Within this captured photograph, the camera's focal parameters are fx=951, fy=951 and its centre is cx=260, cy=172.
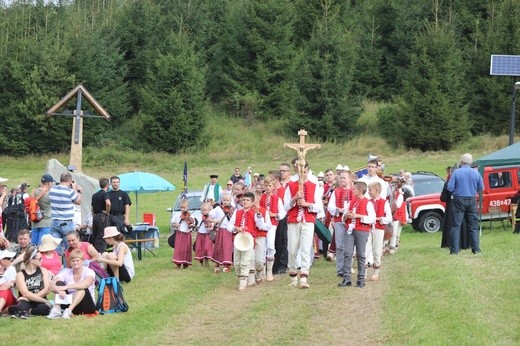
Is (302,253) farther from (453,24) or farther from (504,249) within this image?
(453,24)

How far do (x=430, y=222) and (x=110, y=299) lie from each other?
1523 cm

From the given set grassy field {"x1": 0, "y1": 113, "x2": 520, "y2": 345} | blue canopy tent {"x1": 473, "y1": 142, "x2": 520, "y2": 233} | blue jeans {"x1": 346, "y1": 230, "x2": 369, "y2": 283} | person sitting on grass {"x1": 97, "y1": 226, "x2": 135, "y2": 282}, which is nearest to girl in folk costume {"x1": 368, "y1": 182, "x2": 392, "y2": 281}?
grassy field {"x1": 0, "y1": 113, "x2": 520, "y2": 345}

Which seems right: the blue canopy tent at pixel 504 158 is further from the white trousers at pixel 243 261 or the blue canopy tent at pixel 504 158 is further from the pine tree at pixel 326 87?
the pine tree at pixel 326 87

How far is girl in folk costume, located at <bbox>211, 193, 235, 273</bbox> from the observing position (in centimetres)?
1780

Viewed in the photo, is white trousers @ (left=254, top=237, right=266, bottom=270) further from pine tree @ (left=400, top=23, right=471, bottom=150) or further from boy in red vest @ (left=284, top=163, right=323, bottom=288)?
pine tree @ (left=400, top=23, right=471, bottom=150)

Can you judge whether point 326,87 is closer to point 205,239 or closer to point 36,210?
point 205,239

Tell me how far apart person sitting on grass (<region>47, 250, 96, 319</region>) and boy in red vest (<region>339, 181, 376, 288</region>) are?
4.06m

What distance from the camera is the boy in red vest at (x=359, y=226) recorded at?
577 inches

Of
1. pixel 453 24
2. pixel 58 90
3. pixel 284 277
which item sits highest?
pixel 453 24

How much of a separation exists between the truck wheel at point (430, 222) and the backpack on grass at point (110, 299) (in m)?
14.9

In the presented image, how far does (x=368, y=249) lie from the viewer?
16125 millimetres

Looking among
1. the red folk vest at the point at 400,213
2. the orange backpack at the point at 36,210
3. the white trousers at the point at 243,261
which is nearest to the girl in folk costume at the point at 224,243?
the white trousers at the point at 243,261

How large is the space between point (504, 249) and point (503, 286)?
4999mm

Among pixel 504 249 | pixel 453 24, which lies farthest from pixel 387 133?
pixel 504 249
